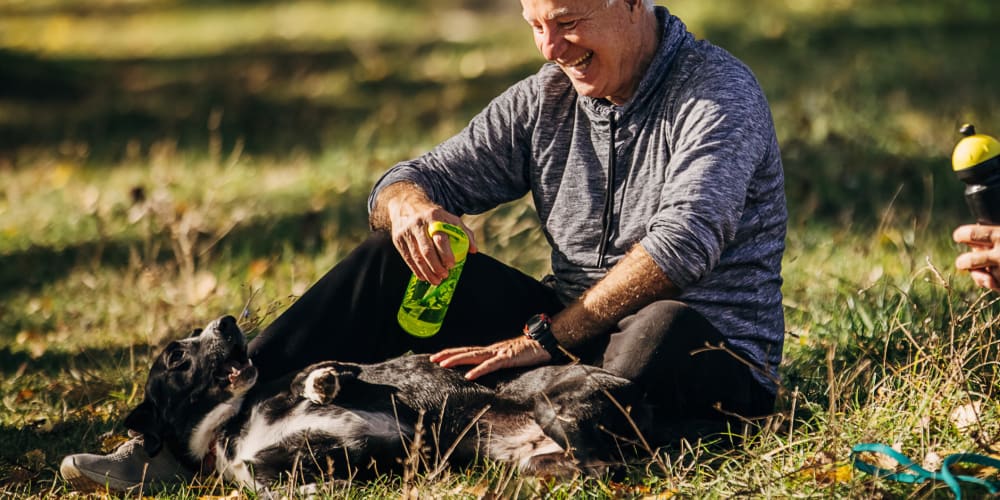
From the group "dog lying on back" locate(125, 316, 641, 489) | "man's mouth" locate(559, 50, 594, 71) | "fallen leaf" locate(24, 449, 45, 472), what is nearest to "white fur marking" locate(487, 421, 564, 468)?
"dog lying on back" locate(125, 316, 641, 489)

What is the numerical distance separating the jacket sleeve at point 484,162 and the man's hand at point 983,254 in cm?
160

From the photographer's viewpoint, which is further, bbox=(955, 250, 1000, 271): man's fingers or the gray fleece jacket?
the gray fleece jacket

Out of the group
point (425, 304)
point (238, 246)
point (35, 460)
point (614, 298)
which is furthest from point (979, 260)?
point (238, 246)

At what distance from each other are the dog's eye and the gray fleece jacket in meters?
0.85

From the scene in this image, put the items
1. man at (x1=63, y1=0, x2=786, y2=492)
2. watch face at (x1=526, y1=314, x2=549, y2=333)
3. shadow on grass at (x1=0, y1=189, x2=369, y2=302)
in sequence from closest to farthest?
1. man at (x1=63, y1=0, x2=786, y2=492)
2. watch face at (x1=526, y1=314, x2=549, y2=333)
3. shadow on grass at (x1=0, y1=189, x2=369, y2=302)

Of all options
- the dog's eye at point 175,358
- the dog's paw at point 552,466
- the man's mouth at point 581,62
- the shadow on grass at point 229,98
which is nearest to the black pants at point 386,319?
the dog's eye at point 175,358

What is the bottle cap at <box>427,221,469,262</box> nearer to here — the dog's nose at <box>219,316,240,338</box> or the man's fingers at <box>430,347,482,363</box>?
the man's fingers at <box>430,347,482,363</box>

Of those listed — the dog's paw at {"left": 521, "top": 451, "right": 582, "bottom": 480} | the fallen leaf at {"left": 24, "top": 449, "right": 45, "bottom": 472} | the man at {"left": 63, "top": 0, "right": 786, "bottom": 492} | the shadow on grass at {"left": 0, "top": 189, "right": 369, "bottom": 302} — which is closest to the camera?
the dog's paw at {"left": 521, "top": 451, "right": 582, "bottom": 480}

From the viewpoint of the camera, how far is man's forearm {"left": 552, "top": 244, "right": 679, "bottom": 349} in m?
3.57

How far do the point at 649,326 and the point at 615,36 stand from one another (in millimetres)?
975

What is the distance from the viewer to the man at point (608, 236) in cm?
355

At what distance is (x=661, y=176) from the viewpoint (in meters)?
3.80

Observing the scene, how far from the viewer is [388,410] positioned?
12.3 feet

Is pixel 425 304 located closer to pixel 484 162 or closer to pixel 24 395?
pixel 484 162
